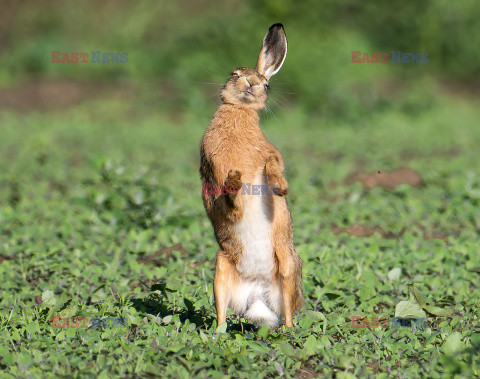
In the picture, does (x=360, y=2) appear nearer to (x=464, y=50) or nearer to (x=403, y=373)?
(x=464, y=50)

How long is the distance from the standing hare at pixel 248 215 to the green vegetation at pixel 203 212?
18 centimetres

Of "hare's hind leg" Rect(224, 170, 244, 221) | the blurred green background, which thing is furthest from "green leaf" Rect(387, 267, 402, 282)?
the blurred green background

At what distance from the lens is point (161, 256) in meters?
5.20

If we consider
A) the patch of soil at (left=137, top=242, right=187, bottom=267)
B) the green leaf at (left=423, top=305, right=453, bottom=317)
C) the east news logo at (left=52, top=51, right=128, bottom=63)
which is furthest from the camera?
the east news logo at (left=52, top=51, right=128, bottom=63)

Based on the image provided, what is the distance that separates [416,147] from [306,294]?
19.4 feet

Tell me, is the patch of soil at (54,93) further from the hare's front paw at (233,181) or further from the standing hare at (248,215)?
the hare's front paw at (233,181)

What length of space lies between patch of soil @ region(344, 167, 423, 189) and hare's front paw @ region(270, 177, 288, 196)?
13.2ft

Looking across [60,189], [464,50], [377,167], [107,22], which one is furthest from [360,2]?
[60,189]

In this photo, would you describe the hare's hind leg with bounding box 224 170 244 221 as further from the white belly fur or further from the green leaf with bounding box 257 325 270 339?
the green leaf with bounding box 257 325 270 339

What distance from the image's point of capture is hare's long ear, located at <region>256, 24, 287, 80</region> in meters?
4.11

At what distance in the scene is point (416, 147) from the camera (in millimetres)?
9844

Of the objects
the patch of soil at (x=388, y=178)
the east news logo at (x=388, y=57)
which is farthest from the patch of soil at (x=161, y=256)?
the east news logo at (x=388, y=57)

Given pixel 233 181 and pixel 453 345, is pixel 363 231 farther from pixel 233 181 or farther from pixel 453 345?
pixel 233 181

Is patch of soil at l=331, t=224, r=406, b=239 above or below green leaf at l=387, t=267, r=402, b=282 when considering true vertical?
above
